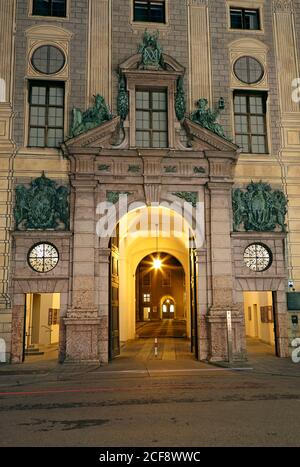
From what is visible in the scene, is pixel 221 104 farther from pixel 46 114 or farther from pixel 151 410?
pixel 151 410

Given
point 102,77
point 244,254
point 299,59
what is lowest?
point 244,254

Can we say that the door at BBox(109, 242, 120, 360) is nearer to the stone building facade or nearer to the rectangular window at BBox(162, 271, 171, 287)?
the stone building facade

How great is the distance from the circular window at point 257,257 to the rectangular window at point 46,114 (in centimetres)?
907

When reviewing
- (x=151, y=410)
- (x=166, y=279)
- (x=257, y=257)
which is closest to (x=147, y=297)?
(x=166, y=279)

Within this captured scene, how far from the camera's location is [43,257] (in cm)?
1747

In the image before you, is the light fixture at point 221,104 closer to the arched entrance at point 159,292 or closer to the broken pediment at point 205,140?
the broken pediment at point 205,140

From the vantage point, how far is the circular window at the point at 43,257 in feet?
57.1

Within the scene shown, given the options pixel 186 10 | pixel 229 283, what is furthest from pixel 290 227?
pixel 186 10

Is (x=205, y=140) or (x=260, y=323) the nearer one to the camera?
(x=205, y=140)

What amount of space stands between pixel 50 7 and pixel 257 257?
1420cm

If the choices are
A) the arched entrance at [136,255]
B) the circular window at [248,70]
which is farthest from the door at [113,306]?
the circular window at [248,70]
